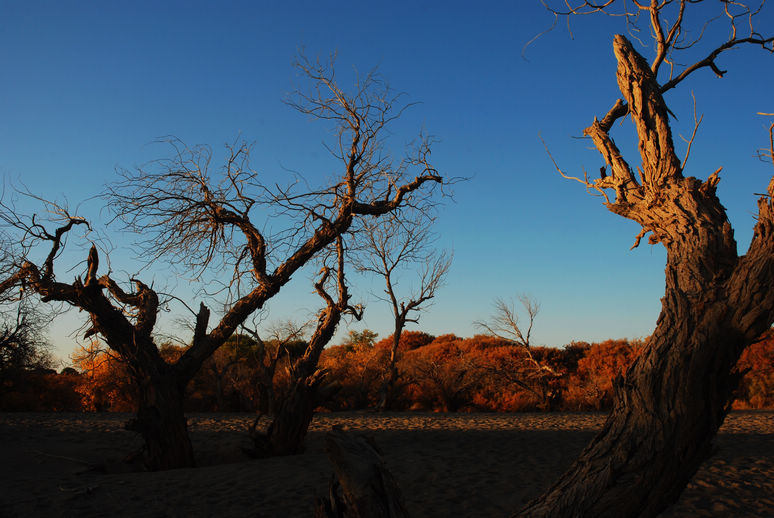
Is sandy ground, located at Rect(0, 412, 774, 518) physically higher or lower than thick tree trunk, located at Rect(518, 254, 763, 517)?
lower

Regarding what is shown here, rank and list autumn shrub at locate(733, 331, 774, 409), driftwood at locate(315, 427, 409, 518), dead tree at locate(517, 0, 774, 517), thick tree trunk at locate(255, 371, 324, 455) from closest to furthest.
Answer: dead tree at locate(517, 0, 774, 517) < driftwood at locate(315, 427, 409, 518) < thick tree trunk at locate(255, 371, 324, 455) < autumn shrub at locate(733, 331, 774, 409)

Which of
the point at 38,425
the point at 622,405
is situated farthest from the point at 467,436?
the point at 38,425

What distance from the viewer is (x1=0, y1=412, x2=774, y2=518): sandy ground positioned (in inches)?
251

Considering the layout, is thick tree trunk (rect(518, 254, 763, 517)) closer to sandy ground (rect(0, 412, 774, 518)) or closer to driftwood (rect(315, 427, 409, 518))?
driftwood (rect(315, 427, 409, 518))

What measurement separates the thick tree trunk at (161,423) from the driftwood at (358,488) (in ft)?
19.6

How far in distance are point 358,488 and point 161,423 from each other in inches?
248

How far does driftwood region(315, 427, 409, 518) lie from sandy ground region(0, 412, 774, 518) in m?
1.47

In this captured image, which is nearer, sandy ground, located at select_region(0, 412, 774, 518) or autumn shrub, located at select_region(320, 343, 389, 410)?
sandy ground, located at select_region(0, 412, 774, 518)

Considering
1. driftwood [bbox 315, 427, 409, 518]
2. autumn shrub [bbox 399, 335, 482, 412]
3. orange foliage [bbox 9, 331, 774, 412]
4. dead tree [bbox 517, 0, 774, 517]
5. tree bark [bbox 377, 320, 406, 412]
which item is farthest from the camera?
autumn shrub [bbox 399, 335, 482, 412]

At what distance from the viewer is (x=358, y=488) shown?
3316 millimetres

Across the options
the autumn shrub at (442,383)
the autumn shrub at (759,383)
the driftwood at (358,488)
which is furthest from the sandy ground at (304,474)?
the autumn shrub at (759,383)

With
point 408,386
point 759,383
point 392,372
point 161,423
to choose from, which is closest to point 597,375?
point 759,383

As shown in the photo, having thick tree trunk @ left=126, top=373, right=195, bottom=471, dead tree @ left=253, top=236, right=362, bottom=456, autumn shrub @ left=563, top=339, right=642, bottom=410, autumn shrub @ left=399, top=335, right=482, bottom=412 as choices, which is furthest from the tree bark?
thick tree trunk @ left=126, top=373, right=195, bottom=471

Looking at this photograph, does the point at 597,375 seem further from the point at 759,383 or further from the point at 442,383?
the point at 442,383
